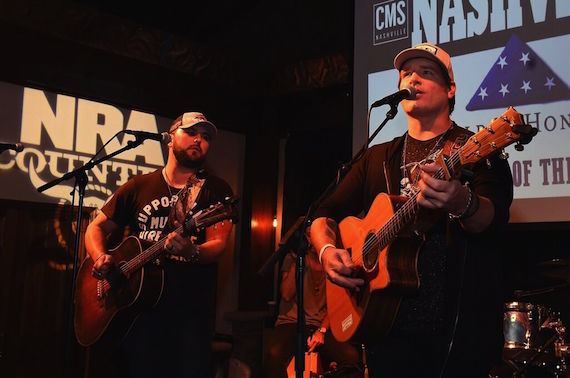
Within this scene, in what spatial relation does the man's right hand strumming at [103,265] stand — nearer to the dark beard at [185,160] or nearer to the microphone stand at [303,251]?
the dark beard at [185,160]

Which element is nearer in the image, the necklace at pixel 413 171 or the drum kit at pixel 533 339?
the necklace at pixel 413 171

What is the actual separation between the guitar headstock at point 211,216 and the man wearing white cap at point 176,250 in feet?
0.26

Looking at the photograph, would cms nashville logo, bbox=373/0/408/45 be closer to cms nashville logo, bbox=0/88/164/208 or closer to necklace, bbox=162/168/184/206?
necklace, bbox=162/168/184/206

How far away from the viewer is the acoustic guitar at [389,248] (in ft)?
6.44

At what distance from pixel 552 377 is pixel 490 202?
3.21 meters

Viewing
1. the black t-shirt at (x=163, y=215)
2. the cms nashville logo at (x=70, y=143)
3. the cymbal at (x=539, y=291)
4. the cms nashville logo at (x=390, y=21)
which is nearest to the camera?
the black t-shirt at (x=163, y=215)

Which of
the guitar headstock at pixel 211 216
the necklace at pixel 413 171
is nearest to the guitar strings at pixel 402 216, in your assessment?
the necklace at pixel 413 171

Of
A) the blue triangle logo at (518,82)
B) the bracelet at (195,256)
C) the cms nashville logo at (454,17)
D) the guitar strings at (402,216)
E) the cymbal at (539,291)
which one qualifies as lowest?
the cymbal at (539,291)

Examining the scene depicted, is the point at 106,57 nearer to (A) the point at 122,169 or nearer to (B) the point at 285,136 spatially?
(A) the point at 122,169

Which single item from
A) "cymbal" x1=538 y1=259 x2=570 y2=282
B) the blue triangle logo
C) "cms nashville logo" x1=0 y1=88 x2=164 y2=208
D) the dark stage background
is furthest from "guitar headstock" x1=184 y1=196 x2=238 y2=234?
"cms nashville logo" x1=0 y1=88 x2=164 y2=208

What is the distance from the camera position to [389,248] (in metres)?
2.29

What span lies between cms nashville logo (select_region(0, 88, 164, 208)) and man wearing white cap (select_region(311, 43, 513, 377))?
4.73 meters

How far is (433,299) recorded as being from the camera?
2.22 m

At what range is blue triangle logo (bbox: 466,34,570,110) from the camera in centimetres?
372
